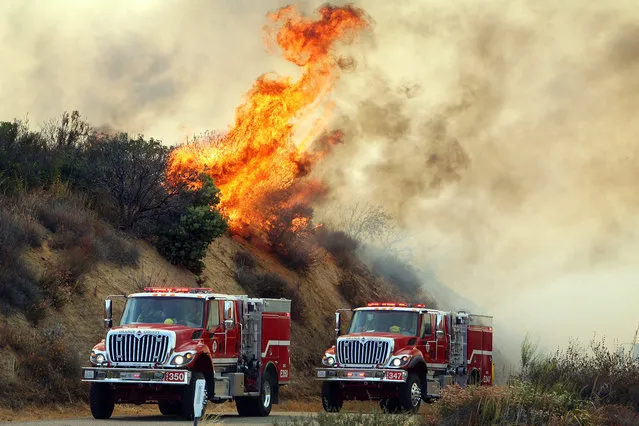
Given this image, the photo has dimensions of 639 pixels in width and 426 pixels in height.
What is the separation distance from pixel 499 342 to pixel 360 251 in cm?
1086

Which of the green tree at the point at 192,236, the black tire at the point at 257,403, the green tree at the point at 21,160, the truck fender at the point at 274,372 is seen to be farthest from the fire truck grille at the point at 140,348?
the green tree at the point at 192,236

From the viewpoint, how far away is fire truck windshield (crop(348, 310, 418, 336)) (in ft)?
107

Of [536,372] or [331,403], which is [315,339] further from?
[536,372]

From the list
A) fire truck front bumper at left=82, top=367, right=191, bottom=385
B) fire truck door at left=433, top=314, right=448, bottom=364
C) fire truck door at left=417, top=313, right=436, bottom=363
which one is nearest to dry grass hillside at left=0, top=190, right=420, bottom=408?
fire truck front bumper at left=82, top=367, right=191, bottom=385

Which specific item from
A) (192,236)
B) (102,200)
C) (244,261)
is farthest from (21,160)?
(244,261)

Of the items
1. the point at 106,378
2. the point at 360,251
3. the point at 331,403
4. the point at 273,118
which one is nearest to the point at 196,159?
the point at 273,118

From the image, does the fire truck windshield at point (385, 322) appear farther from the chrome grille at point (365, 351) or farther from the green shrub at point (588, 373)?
the green shrub at point (588, 373)

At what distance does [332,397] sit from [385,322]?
2608mm

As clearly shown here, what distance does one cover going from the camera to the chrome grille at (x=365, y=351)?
31.3 meters

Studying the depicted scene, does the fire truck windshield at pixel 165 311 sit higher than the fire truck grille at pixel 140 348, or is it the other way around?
the fire truck windshield at pixel 165 311

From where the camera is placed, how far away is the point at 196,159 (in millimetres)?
48469

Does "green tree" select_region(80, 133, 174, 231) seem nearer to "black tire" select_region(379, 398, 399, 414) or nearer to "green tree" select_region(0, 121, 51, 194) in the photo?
"green tree" select_region(0, 121, 51, 194)

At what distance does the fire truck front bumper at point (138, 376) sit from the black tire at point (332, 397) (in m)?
6.00

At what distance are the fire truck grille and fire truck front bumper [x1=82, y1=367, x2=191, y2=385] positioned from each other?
315 mm
